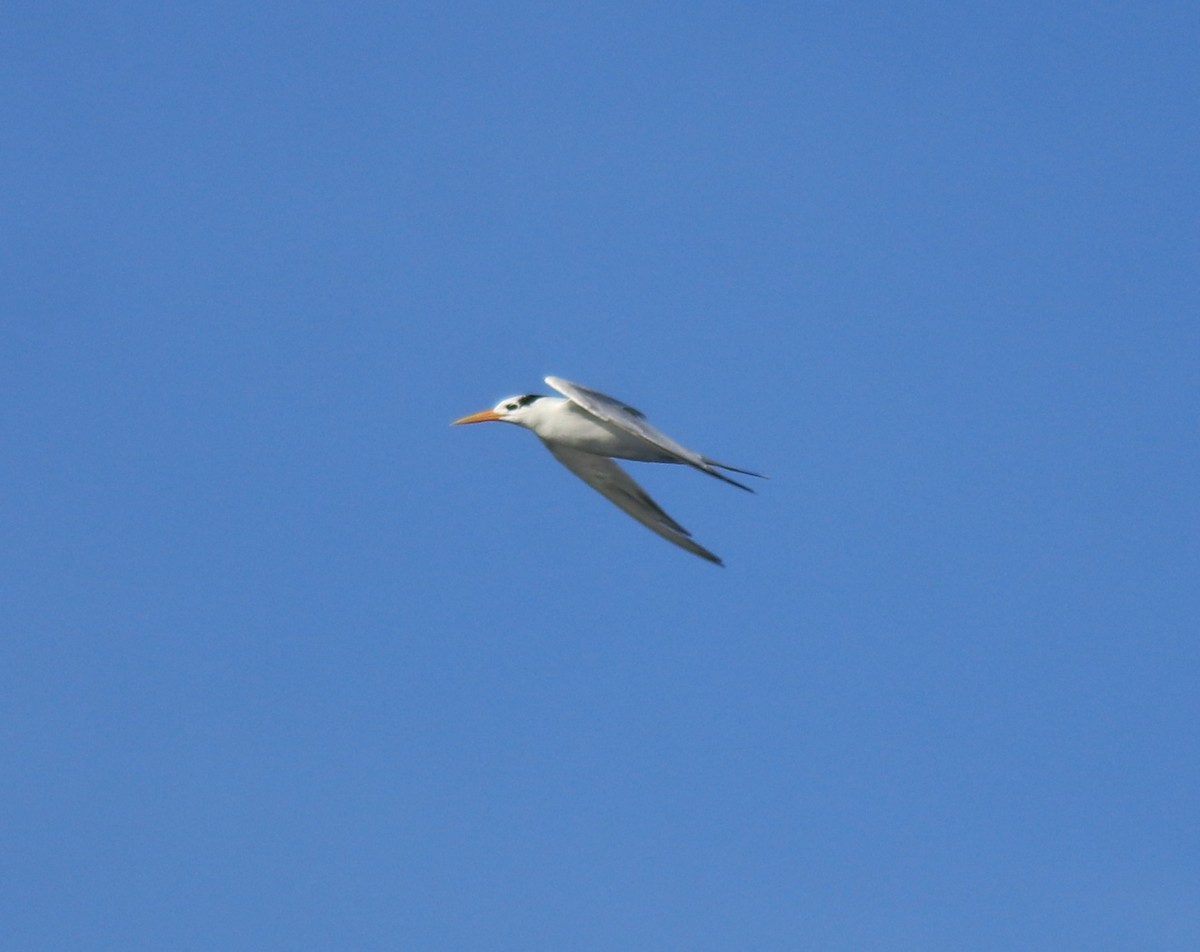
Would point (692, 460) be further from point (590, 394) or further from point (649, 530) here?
point (649, 530)

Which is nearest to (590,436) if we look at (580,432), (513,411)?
(580,432)

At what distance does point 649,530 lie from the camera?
22.2 metres

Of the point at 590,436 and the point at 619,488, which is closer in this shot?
the point at 590,436

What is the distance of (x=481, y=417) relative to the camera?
22719 millimetres

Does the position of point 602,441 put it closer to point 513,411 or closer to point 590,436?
point 590,436

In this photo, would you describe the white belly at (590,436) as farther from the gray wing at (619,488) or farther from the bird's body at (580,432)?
the gray wing at (619,488)

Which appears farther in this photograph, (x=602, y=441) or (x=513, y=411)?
(x=513, y=411)

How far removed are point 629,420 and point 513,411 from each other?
3.36 m

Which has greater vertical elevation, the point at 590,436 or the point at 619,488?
the point at 619,488

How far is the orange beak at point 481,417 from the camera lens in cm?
2252

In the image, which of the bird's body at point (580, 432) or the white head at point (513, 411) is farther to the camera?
the white head at point (513, 411)

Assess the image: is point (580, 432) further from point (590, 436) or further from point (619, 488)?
point (619, 488)

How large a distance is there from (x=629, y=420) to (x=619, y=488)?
11.6 ft

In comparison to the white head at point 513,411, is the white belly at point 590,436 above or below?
below
